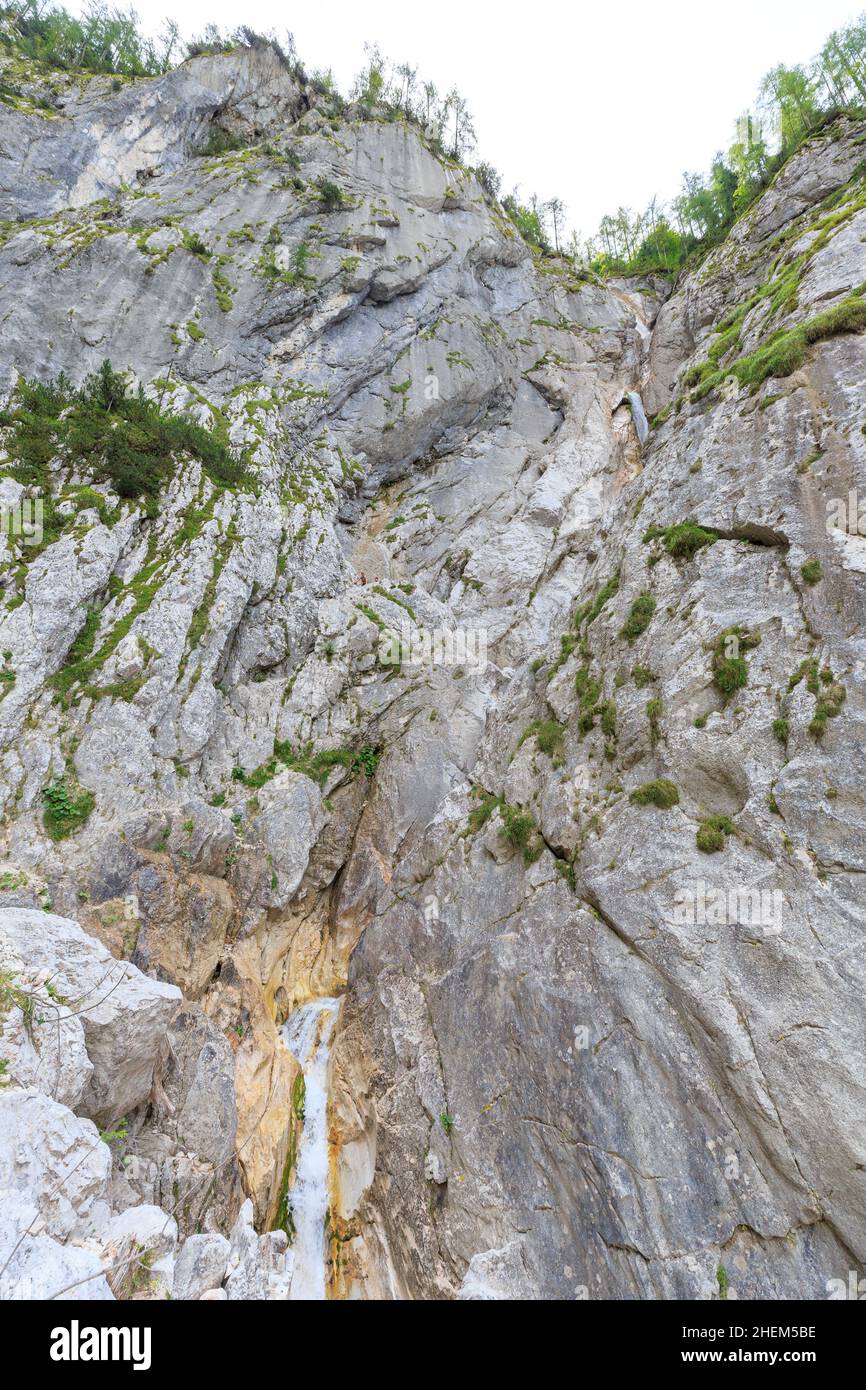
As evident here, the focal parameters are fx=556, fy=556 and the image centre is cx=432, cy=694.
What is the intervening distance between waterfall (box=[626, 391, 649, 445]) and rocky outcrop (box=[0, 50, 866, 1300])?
426 cm

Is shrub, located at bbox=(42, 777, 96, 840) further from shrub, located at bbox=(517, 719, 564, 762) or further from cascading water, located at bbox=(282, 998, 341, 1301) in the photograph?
shrub, located at bbox=(517, 719, 564, 762)

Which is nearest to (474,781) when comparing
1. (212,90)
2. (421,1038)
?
(421,1038)

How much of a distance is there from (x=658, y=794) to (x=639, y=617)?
5.47 m

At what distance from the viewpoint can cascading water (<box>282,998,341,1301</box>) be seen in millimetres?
13695

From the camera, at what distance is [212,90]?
40.9 metres

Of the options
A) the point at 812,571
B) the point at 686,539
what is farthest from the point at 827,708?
the point at 686,539

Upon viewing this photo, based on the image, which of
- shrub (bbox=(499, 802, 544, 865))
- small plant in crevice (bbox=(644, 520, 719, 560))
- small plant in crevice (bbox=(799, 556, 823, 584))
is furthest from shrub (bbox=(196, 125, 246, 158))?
shrub (bbox=(499, 802, 544, 865))

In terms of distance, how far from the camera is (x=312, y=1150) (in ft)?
52.0

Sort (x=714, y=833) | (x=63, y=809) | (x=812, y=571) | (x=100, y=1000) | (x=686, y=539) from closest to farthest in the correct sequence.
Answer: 1. (x=100, y=1000)
2. (x=714, y=833)
3. (x=812, y=571)
4. (x=63, y=809)
5. (x=686, y=539)

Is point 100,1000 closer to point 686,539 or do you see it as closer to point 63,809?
point 63,809

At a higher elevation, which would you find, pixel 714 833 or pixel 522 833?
pixel 714 833

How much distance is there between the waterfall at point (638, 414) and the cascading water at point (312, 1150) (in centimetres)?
3609

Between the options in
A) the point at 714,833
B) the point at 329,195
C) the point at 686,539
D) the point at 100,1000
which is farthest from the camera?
the point at 329,195

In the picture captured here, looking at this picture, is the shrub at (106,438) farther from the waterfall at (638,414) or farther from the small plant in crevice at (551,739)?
the waterfall at (638,414)
